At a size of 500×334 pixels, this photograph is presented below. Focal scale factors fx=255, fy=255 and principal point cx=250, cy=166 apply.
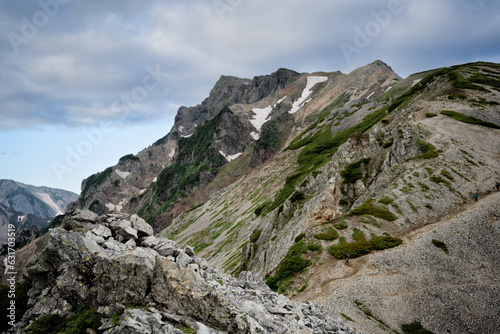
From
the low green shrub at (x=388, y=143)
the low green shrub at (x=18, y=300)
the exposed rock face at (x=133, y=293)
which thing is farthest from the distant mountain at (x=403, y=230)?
the low green shrub at (x=18, y=300)

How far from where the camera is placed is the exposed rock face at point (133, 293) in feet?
43.0

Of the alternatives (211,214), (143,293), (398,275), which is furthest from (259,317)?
(211,214)

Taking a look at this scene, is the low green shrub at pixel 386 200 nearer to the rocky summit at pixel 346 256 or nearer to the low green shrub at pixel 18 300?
the rocky summit at pixel 346 256

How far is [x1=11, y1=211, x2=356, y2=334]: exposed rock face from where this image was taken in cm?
1312

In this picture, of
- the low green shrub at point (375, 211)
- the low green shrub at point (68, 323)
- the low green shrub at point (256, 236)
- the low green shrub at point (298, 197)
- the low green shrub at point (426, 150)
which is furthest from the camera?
the low green shrub at point (256, 236)

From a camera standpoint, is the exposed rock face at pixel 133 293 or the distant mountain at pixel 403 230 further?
the distant mountain at pixel 403 230

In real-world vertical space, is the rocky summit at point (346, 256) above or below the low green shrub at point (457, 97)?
below

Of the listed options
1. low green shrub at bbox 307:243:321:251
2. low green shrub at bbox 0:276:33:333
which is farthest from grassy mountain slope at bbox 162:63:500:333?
low green shrub at bbox 0:276:33:333

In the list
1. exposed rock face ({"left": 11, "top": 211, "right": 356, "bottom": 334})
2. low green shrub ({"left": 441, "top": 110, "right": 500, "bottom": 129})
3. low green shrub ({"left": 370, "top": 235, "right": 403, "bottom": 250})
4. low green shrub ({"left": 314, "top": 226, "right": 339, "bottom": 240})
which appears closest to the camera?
exposed rock face ({"left": 11, "top": 211, "right": 356, "bottom": 334})

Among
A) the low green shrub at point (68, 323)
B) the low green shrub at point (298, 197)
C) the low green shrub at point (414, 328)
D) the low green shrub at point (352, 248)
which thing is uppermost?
the low green shrub at point (68, 323)

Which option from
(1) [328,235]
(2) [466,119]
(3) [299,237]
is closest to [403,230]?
(1) [328,235]

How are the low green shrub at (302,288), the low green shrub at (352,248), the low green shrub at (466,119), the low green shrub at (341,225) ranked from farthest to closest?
the low green shrub at (466,119) → the low green shrub at (341,225) → the low green shrub at (352,248) → the low green shrub at (302,288)

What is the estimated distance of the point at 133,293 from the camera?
45.4 feet

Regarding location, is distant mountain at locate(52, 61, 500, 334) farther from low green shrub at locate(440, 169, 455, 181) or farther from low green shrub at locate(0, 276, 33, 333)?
low green shrub at locate(0, 276, 33, 333)
